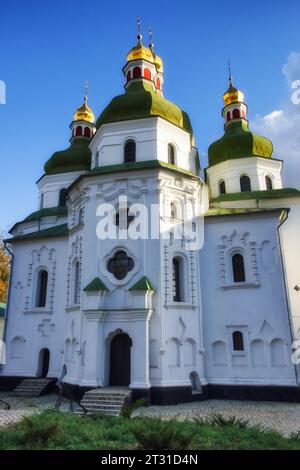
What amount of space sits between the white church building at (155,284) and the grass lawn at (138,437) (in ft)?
17.7

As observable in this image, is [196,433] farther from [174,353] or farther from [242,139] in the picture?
[242,139]

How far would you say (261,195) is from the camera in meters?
19.5

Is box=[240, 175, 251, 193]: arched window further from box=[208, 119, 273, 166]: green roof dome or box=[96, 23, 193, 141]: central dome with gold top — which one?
box=[96, 23, 193, 141]: central dome with gold top

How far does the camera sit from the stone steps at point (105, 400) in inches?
447

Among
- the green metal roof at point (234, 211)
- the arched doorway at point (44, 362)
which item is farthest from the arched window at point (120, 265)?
the arched doorway at point (44, 362)

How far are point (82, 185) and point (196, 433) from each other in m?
11.5

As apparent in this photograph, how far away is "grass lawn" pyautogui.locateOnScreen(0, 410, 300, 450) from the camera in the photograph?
6.12m

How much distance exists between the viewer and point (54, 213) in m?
21.2

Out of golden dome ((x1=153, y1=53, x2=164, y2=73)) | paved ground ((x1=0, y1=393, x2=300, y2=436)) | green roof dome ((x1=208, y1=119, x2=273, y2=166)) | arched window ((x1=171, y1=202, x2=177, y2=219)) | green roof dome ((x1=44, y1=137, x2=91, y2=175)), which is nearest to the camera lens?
paved ground ((x1=0, y1=393, x2=300, y2=436))

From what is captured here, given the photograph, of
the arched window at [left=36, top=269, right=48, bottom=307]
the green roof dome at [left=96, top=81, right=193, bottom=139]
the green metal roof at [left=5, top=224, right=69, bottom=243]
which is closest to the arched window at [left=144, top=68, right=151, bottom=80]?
the green roof dome at [left=96, top=81, right=193, bottom=139]

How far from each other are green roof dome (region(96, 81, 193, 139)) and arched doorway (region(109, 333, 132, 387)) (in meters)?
9.55

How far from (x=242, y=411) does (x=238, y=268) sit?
5.89 metres

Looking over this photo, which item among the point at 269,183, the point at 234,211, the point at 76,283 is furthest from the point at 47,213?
the point at 269,183

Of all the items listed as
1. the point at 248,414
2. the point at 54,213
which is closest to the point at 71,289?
the point at 54,213
